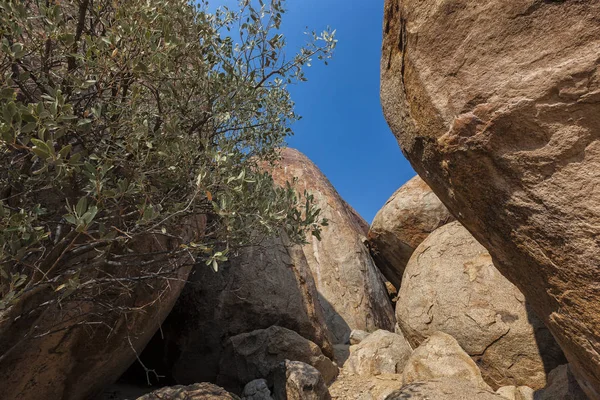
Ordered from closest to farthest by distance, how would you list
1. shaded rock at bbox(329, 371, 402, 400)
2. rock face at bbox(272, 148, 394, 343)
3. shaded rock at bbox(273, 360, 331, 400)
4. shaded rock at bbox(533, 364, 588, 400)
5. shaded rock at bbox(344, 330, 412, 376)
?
shaded rock at bbox(533, 364, 588, 400) → shaded rock at bbox(273, 360, 331, 400) → shaded rock at bbox(329, 371, 402, 400) → shaded rock at bbox(344, 330, 412, 376) → rock face at bbox(272, 148, 394, 343)

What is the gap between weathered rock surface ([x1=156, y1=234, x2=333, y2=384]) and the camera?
9172 mm

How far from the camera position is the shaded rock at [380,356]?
29.7ft

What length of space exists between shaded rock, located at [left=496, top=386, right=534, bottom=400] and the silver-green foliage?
441 cm

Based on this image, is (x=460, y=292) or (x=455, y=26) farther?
(x=460, y=292)

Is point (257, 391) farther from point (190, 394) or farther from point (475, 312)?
point (475, 312)

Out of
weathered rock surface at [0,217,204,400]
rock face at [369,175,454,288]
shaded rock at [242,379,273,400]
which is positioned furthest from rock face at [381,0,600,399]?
rock face at [369,175,454,288]

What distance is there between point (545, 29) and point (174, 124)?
3.55 metres

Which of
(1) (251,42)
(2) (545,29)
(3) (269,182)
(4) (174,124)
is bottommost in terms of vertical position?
(2) (545,29)

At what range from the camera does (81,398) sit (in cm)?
672

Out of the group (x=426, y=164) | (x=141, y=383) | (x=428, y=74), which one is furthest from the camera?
(x=141, y=383)

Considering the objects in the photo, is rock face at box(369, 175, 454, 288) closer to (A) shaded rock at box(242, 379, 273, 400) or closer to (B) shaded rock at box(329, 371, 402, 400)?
(B) shaded rock at box(329, 371, 402, 400)

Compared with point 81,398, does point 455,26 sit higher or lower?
higher

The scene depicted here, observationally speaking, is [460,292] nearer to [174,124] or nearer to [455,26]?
[455,26]

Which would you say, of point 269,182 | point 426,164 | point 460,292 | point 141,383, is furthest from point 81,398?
point 460,292
